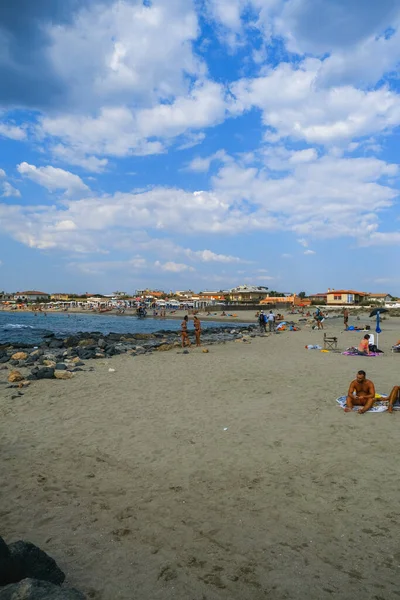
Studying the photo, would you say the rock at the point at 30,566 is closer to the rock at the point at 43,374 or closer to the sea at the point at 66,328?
the rock at the point at 43,374

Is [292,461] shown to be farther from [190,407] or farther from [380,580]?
[190,407]

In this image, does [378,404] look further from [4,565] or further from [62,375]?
[62,375]

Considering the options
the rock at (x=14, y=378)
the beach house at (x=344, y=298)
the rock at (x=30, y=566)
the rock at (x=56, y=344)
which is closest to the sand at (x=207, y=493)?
the rock at (x=30, y=566)

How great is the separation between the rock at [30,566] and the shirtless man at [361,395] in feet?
20.1

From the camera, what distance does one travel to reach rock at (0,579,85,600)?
244 cm

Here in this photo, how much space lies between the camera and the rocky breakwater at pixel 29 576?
246 centimetres

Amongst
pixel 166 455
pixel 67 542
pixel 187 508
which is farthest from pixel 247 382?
pixel 67 542

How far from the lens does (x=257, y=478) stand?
5070mm

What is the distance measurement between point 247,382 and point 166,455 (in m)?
5.24

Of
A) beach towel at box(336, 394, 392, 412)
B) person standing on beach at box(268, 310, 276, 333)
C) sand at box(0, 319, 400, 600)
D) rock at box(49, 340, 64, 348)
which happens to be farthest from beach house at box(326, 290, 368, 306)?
sand at box(0, 319, 400, 600)

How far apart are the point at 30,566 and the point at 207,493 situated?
2246 millimetres

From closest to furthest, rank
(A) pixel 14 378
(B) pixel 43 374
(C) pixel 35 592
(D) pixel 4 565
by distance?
(C) pixel 35 592, (D) pixel 4 565, (A) pixel 14 378, (B) pixel 43 374

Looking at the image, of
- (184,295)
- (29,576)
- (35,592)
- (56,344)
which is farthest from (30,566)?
(184,295)

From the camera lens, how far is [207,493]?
15.5 ft
